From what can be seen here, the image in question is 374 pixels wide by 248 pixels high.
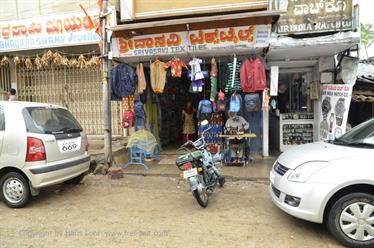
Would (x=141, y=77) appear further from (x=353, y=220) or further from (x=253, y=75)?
(x=353, y=220)

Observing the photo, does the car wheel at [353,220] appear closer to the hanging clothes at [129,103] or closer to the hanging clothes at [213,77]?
the hanging clothes at [213,77]

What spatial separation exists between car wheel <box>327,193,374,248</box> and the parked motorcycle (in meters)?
1.82

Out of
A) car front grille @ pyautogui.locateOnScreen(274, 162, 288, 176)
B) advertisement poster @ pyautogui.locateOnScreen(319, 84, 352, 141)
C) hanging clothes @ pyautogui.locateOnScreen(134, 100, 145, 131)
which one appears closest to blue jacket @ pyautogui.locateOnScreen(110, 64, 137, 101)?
hanging clothes @ pyautogui.locateOnScreen(134, 100, 145, 131)

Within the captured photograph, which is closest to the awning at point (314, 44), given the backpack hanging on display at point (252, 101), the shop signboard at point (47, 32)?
the backpack hanging on display at point (252, 101)

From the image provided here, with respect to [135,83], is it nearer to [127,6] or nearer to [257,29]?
[127,6]

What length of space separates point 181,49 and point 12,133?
3889 millimetres

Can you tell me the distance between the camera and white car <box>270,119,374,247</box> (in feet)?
11.2

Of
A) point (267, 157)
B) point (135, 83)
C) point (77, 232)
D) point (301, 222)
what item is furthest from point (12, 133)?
point (267, 157)

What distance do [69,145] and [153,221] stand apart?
2098 millimetres

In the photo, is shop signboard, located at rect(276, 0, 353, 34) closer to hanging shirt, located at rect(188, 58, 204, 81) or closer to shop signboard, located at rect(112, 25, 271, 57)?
shop signboard, located at rect(112, 25, 271, 57)

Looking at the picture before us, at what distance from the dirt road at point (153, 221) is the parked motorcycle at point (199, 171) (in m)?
0.25

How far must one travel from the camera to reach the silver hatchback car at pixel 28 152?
473 centimetres

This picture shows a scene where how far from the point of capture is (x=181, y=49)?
698 cm

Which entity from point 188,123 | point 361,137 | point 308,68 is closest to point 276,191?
point 361,137
